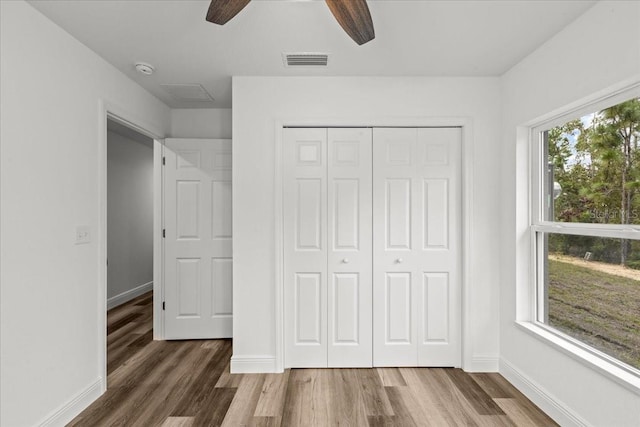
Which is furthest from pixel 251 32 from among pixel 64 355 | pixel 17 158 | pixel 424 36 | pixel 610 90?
pixel 64 355

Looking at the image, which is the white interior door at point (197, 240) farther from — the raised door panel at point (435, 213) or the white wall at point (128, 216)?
the raised door panel at point (435, 213)

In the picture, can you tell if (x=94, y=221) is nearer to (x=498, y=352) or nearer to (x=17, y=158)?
(x=17, y=158)

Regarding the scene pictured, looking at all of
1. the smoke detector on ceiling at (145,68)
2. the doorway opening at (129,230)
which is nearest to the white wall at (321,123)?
the smoke detector on ceiling at (145,68)

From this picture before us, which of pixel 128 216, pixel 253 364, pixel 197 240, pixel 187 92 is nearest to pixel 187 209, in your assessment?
pixel 197 240

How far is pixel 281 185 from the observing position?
113 inches

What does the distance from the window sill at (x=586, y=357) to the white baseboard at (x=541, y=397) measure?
337 millimetres

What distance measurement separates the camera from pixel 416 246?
9.58 ft

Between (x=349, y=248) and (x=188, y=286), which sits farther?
(x=188, y=286)

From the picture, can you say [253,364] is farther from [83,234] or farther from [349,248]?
[83,234]

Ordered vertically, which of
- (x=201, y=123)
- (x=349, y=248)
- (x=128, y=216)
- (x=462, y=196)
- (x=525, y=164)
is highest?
(x=201, y=123)

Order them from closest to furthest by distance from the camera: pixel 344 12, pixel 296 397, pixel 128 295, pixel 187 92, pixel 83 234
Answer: pixel 344 12
pixel 83 234
pixel 296 397
pixel 187 92
pixel 128 295

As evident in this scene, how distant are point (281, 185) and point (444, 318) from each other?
1.77 meters

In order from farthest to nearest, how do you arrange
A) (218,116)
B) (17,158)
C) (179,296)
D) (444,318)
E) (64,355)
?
(218,116) < (179,296) < (444,318) < (64,355) < (17,158)

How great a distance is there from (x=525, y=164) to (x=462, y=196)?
51 centimetres
